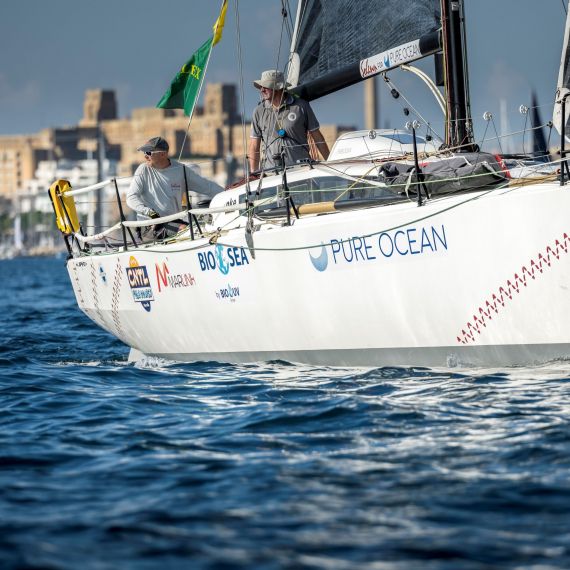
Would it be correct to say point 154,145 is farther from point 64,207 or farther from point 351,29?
point 351,29

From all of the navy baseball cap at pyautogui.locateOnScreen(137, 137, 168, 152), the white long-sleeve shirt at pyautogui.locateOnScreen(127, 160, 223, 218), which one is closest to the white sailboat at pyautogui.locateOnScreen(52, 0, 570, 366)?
the white long-sleeve shirt at pyautogui.locateOnScreen(127, 160, 223, 218)

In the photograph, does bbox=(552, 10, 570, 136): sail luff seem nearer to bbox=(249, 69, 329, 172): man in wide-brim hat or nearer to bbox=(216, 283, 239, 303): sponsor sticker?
bbox=(249, 69, 329, 172): man in wide-brim hat

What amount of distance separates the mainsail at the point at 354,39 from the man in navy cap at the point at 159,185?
3.55ft

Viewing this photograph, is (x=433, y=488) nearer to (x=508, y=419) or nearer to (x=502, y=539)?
(x=502, y=539)

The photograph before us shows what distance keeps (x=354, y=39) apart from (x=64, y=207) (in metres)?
3.04

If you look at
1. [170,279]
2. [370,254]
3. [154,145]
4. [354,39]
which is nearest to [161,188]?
[154,145]

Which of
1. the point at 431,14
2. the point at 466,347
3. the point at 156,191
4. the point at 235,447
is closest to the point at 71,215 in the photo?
the point at 156,191

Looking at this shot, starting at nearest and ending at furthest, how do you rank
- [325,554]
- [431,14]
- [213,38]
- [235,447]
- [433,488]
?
[325,554] < [433,488] < [235,447] < [431,14] < [213,38]

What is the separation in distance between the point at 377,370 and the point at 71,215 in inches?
151

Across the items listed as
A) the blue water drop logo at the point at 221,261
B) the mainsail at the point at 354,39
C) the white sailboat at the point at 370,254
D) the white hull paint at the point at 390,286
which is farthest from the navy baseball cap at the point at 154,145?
the blue water drop logo at the point at 221,261

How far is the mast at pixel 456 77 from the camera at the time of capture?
7.84m

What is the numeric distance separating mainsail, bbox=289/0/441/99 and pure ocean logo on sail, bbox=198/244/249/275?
1.60 metres

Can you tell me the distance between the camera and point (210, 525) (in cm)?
411

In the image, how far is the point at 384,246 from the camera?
271 inches
